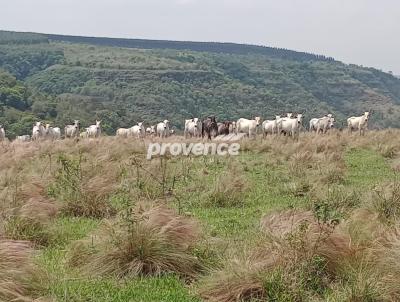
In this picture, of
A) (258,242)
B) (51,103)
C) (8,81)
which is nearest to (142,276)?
(258,242)

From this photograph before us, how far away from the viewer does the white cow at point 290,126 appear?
31250 millimetres

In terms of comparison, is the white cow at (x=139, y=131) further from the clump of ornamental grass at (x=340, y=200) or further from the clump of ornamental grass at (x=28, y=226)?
the clump of ornamental grass at (x=28, y=226)

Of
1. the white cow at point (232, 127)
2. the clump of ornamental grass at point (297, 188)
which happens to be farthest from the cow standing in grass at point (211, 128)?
the clump of ornamental grass at point (297, 188)

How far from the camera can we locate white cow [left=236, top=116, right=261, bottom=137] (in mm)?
33750

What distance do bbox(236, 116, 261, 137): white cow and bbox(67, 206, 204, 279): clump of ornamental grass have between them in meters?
26.3

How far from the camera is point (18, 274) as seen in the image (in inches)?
227

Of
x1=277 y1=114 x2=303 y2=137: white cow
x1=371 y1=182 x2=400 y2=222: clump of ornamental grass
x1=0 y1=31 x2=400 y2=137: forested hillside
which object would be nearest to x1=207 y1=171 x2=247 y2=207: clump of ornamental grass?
x1=371 y1=182 x2=400 y2=222: clump of ornamental grass

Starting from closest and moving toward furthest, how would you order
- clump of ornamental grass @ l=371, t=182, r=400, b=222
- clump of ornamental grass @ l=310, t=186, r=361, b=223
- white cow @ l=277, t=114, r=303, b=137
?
clump of ornamental grass @ l=371, t=182, r=400, b=222
clump of ornamental grass @ l=310, t=186, r=361, b=223
white cow @ l=277, t=114, r=303, b=137

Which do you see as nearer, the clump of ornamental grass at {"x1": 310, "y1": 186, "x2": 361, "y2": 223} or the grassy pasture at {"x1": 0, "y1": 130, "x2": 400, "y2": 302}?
the grassy pasture at {"x1": 0, "y1": 130, "x2": 400, "y2": 302}

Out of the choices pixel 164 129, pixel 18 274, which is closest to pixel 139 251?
pixel 18 274

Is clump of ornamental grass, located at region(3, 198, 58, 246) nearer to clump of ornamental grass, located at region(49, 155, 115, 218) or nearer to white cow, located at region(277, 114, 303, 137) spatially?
clump of ornamental grass, located at region(49, 155, 115, 218)

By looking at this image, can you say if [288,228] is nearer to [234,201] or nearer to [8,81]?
[234,201]

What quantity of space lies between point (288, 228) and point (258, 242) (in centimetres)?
44

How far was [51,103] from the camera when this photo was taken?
219 ft
